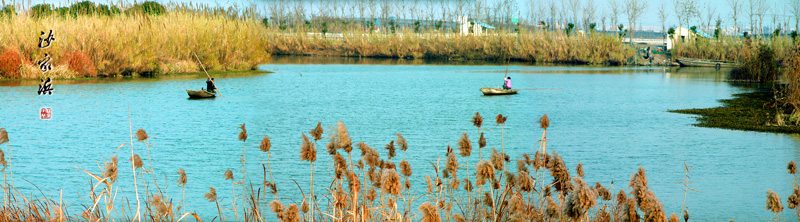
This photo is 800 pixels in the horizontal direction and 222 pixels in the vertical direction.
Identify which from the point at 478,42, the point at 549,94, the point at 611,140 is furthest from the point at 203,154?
the point at 478,42


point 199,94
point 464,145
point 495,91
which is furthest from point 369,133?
point 495,91

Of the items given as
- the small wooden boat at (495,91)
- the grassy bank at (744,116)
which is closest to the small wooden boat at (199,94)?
the small wooden boat at (495,91)

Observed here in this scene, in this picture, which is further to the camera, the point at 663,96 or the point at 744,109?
the point at 663,96

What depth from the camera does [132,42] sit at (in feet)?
83.7

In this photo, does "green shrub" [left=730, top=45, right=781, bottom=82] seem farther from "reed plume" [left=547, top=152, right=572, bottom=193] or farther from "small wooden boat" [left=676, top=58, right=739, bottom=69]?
"reed plume" [left=547, top=152, right=572, bottom=193]

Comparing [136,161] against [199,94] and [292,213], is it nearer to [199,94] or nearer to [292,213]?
[292,213]

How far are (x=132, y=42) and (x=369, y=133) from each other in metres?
15.7

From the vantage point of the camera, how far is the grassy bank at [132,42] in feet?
73.0

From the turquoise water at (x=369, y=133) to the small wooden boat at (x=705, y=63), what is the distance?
58.5 ft

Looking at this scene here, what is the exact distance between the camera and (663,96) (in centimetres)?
2148

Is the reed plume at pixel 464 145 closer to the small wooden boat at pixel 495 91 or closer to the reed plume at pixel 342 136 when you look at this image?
the reed plume at pixel 342 136

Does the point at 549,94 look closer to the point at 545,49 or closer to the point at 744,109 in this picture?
the point at 744,109

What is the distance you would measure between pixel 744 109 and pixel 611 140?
6.44 meters

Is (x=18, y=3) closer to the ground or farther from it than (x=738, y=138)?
farther from it
